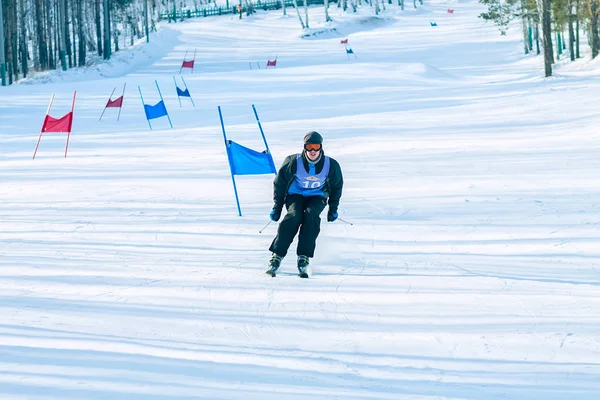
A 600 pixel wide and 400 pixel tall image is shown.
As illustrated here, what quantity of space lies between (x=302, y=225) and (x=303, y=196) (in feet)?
0.86

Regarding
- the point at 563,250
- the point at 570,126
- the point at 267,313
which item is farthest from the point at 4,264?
the point at 570,126

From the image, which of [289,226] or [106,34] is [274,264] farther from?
[106,34]

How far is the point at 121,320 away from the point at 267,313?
1041 mm

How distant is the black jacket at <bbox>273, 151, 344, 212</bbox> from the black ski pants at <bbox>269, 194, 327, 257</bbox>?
3.7 inches

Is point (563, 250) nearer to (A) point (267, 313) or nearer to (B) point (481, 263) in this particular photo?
(B) point (481, 263)

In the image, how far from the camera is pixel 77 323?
597cm

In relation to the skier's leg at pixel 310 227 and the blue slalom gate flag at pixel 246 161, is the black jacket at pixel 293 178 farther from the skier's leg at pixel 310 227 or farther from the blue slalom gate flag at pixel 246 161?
the blue slalom gate flag at pixel 246 161

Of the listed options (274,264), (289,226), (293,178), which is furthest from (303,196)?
(274,264)

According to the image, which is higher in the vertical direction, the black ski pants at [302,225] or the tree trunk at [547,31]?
the tree trunk at [547,31]

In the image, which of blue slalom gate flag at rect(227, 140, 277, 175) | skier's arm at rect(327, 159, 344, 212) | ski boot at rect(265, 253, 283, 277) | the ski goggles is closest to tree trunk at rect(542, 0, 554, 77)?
blue slalom gate flag at rect(227, 140, 277, 175)

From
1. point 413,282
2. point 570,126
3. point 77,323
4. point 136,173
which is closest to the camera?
point 77,323

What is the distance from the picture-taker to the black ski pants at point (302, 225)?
7.74m

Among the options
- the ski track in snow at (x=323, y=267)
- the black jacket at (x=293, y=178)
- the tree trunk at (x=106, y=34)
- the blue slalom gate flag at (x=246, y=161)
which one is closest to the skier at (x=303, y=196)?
the black jacket at (x=293, y=178)

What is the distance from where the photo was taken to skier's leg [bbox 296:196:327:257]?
25.3 ft
